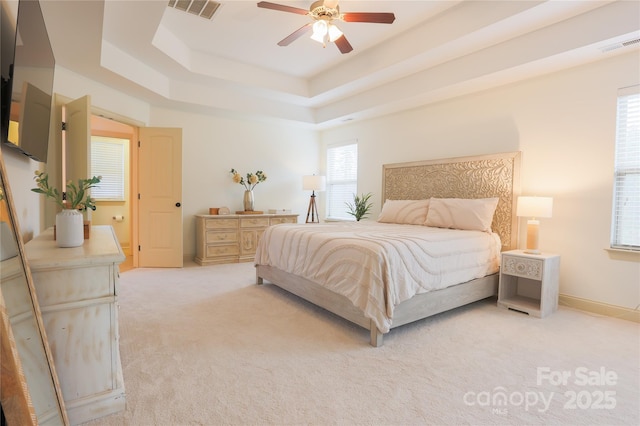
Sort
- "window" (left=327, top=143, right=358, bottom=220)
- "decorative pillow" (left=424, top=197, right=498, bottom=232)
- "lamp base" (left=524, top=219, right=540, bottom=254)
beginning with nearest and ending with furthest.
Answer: "lamp base" (left=524, top=219, right=540, bottom=254) → "decorative pillow" (left=424, top=197, right=498, bottom=232) → "window" (left=327, top=143, right=358, bottom=220)

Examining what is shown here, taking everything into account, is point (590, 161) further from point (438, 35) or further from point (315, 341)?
point (315, 341)

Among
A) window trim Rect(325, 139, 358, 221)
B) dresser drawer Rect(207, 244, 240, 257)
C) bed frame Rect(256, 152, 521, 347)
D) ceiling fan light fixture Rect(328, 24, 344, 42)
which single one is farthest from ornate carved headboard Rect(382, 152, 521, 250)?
dresser drawer Rect(207, 244, 240, 257)

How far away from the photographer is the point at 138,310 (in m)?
3.14

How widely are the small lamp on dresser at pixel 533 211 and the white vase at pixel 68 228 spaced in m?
3.69

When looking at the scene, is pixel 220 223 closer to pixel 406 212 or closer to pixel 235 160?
pixel 235 160

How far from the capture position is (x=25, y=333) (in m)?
1.36

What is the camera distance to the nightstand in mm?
3100

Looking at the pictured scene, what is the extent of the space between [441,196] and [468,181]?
0.41 meters

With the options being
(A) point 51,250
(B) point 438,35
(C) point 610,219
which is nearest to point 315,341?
(A) point 51,250

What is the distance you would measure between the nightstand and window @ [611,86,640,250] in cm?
58

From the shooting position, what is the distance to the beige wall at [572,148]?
3.13 metres

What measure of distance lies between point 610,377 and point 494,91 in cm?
320

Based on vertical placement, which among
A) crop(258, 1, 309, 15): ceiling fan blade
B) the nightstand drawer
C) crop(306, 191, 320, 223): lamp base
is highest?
crop(258, 1, 309, 15): ceiling fan blade

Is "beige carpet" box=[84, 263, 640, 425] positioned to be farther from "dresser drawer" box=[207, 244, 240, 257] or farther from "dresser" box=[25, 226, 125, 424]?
"dresser drawer" box=[207, 244, 240, 257]
